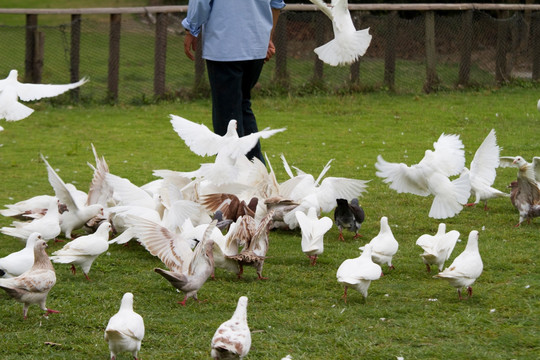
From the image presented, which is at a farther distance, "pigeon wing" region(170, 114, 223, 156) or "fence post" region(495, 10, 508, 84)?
"fence post" region(495, 10, 508, 84)

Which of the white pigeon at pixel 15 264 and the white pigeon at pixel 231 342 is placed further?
the white pigeon at pixel 15 264

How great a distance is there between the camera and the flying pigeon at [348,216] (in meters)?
6.16

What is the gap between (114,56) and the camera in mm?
13398

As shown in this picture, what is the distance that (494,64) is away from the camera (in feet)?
50.4

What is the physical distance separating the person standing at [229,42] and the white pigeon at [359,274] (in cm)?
237

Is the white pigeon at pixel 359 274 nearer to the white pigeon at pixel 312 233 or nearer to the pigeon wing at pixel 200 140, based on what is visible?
the white pigeon at pixel 312 233

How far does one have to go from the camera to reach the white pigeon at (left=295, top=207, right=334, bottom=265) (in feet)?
17.5

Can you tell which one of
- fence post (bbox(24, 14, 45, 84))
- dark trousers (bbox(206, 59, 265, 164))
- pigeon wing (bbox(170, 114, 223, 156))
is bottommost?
fence post (bbox(24, 14, 45, 84))

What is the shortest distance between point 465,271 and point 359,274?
0.62m

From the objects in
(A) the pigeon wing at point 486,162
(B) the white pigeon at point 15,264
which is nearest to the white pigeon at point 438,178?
(A) the pigeon wing at point 486,162

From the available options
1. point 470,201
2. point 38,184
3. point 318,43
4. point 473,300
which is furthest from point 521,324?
point 318,43

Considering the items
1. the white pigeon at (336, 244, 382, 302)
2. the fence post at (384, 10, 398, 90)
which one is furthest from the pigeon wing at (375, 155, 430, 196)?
the fence post at (384, 10, 398, 90)

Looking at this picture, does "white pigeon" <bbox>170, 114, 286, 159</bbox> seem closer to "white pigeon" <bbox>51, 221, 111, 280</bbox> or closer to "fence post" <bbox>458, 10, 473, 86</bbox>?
"white pigeon" <bbox>51, 221, 111, 280</bbox>

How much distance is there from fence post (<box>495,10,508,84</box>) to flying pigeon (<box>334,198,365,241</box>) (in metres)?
9.97
